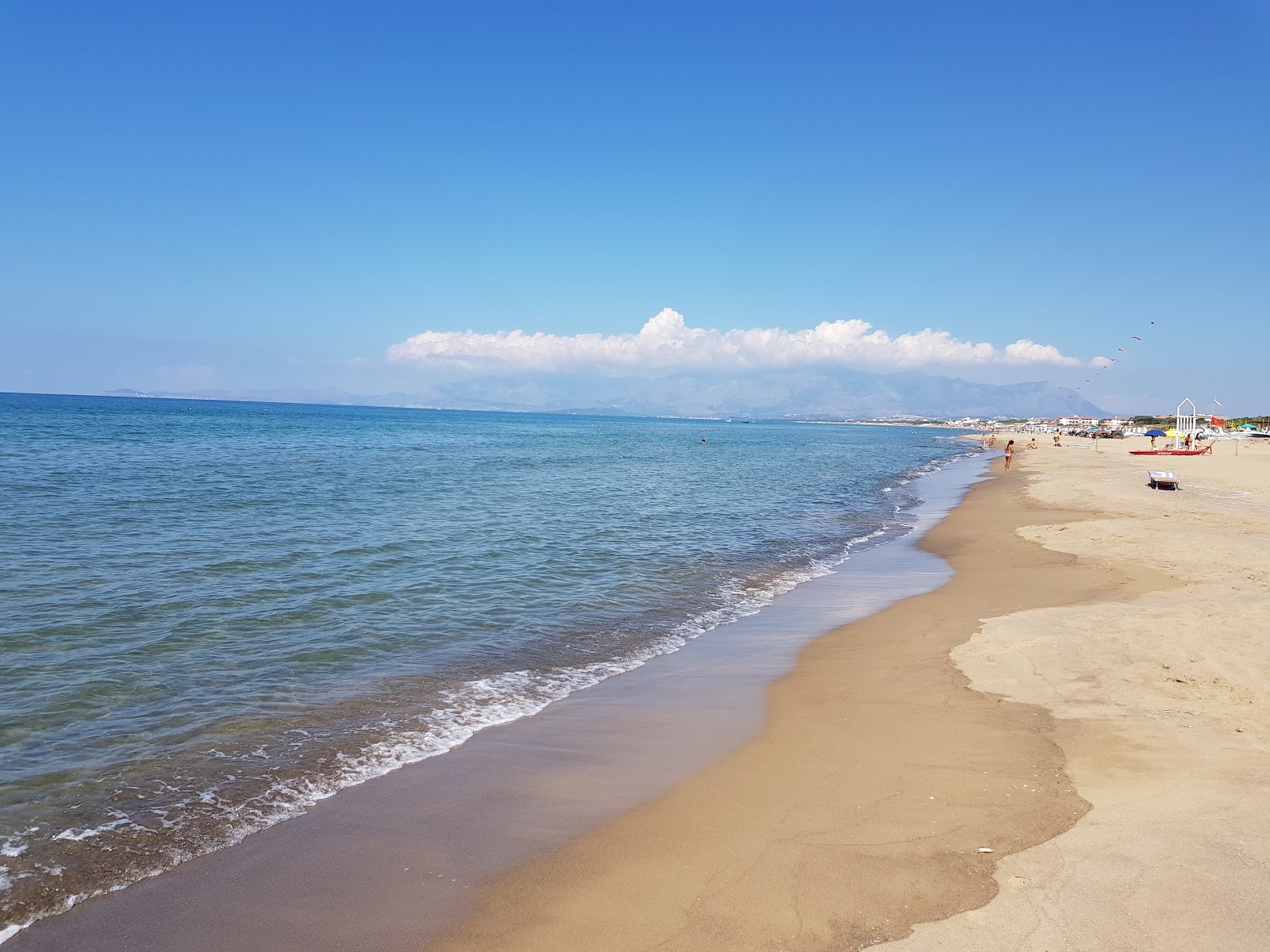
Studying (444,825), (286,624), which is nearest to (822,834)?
(444,825)

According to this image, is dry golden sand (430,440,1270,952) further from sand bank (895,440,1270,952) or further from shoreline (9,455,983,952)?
shoreline (9,455,983,952)

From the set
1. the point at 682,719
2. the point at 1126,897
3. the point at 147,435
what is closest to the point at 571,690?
the point at 682,719

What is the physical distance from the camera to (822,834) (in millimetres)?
5824

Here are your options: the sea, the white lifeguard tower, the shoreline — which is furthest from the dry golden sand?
the white lifeguard tower

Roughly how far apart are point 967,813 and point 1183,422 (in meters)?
103

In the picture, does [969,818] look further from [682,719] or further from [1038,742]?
[682,719]

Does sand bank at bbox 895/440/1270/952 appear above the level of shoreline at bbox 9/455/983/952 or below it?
above

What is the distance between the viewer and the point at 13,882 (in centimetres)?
532

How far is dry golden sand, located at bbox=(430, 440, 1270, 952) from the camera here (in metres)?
4.65

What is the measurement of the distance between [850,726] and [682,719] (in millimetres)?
1883

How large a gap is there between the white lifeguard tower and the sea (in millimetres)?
61726

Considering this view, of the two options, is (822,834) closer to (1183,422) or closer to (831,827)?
(831,827)

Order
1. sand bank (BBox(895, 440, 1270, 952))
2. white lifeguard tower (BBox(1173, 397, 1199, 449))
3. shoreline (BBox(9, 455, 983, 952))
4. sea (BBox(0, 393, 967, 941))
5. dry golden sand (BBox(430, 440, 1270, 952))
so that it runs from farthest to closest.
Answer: white lifeguard tower (BBox(1173, 397, 1199, 449)), sea (BBox(0, 393, 967, 941)), shoreline (BBox(9, 455, 983, 952)), dry golden sand (BBox(430, 440, 1270, 952)), sand bank (BBox(895, 440, 1270, 952))

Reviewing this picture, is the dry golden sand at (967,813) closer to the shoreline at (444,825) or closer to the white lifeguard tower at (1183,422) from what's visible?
the shoreline at (444,825)
